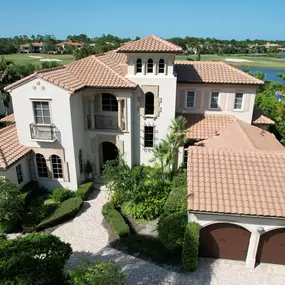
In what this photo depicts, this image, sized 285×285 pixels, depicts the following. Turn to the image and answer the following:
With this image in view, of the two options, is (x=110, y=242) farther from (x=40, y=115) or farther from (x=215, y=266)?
(x=40, y=115)

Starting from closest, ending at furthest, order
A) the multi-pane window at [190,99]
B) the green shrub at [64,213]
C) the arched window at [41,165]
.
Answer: the green shrub at [64,213]
the arched window at [41,165]
the multi-pane window at [190,99]

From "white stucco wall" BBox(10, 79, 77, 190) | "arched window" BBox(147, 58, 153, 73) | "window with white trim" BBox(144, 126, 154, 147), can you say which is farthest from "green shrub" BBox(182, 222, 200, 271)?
"arched window" BBox(147, 58, 153, 73)

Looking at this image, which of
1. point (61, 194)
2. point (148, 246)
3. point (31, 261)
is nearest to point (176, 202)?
point (148, 246)

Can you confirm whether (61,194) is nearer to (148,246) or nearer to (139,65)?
(148,246)

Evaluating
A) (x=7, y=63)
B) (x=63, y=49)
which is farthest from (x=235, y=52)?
(x=7, y=63)

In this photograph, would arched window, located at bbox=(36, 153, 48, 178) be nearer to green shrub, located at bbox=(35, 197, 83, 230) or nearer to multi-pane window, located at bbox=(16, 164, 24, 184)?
multi-pane window, located at bbox=(16, 164, 24, 184)

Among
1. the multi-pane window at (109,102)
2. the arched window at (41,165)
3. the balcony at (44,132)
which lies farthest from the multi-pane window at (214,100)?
the arched window at (41,165)

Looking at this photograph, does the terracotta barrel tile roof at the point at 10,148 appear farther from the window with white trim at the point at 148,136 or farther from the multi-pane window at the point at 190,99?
the multi-pane window at the point at 190,99
